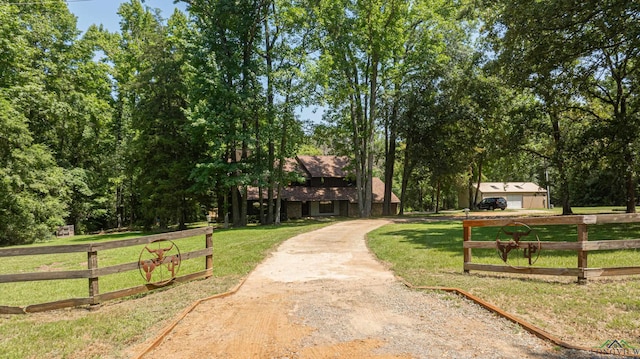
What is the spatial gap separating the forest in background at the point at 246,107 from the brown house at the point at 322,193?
5521mm

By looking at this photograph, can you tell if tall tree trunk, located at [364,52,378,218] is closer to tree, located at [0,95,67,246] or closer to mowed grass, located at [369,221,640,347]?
mowed grass, located at [369,221,640,347]

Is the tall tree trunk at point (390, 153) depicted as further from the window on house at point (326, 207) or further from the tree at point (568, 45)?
the tree at point (568, 45)

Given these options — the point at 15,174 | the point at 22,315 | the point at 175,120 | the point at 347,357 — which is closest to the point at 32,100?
the point at 15,174

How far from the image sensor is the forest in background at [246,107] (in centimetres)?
2305

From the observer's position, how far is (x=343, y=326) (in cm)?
471

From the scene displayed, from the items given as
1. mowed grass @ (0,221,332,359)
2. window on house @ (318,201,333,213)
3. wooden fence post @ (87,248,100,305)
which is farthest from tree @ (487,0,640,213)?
window on house @ (318,201,333,213)

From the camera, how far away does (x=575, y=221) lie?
254 inches

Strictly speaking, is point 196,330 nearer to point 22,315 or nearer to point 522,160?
point 22,315

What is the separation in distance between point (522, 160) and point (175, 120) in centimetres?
2796

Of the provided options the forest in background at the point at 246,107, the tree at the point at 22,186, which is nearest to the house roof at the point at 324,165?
the forest in background at the point at 246,107

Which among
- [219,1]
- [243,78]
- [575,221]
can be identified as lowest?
[575,221]

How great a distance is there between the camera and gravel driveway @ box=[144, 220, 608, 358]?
155 inches

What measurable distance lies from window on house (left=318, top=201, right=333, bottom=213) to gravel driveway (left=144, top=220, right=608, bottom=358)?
3312 cm

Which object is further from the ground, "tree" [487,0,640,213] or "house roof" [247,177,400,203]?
"tree" [487,0,640,213]
